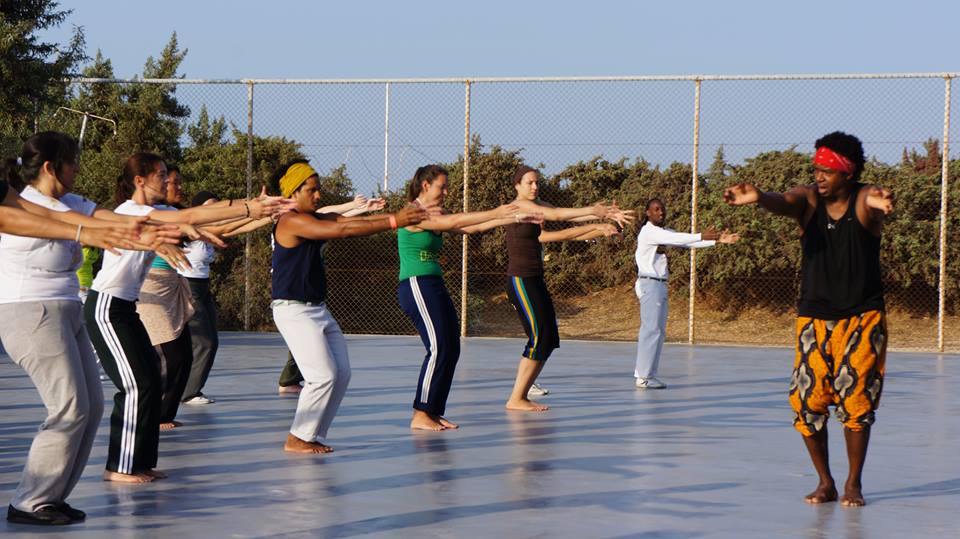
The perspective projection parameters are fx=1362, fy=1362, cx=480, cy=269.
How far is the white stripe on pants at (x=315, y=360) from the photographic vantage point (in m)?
7.88

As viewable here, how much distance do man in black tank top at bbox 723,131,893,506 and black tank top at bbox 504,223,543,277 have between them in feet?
12.8

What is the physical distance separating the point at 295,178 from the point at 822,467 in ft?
11.3

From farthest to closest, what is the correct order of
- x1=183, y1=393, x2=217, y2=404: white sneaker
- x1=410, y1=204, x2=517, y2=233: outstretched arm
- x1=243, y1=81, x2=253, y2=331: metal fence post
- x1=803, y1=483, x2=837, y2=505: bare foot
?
x1=243, y1=81, x2=253, y2=331: metal fence post < x1=183, y1=393, x2=217, y2=404: white sneaker < x1=410, y1=204, x2=517, y2=233: outstretched arm < x1=803, y1=483, x2=837, y2=505: bare foot

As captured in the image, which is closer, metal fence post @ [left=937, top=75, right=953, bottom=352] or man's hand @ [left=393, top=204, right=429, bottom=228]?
man's hand @ [left=393, top=204, right=429, bottom=228]

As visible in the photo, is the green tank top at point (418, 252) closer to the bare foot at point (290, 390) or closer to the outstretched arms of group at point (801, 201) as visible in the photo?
the bare foot at point (290, 390)

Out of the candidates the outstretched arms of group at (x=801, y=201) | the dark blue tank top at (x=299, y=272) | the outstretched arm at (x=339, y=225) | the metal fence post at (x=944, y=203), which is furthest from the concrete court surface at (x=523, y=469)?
the metal fence post at (x=944, y=203)

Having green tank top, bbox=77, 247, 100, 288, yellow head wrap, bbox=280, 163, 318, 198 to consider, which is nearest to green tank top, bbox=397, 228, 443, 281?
yellow head wrap, bbox=280, 163, 318, 198

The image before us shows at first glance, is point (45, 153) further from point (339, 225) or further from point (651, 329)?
point (651, 329)

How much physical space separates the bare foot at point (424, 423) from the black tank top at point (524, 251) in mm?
1682

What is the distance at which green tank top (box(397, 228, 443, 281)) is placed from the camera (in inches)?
360

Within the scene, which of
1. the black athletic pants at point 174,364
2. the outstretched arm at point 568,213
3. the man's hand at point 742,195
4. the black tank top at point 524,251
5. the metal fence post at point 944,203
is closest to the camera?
the man's hand at point 742,195

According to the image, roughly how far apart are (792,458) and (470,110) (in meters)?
11.0

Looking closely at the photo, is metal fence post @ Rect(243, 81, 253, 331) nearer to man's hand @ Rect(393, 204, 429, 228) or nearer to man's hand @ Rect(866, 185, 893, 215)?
man's hand @ Rect(393, 204, 429, 228)

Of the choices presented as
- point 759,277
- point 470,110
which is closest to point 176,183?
point 470,110
